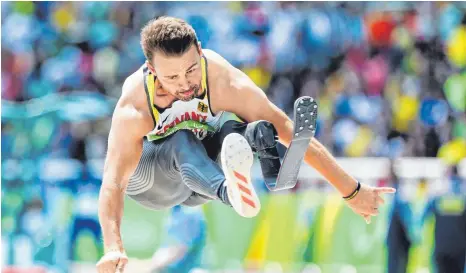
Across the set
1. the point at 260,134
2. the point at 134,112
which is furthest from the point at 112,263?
the point at 260,134

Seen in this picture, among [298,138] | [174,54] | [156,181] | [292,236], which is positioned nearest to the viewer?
[298,138]

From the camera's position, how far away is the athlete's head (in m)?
5.28

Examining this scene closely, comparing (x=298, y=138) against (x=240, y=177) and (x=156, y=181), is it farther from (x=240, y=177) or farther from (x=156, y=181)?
(x=156, y=181)

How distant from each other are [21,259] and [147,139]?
14.9 ft

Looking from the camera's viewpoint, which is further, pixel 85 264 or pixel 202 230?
pixel 85 264

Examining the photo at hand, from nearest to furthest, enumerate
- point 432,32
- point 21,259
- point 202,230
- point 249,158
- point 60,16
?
point 249,158 < point 202,230 < point 21,259 < point 432,32 < point 60,16

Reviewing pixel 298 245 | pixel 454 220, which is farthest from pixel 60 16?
pixel 454 220

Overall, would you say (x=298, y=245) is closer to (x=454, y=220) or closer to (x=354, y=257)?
(x=354, y=257)

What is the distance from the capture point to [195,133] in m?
5.74

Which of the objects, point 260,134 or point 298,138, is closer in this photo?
point 298,138

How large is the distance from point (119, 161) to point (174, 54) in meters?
0.68

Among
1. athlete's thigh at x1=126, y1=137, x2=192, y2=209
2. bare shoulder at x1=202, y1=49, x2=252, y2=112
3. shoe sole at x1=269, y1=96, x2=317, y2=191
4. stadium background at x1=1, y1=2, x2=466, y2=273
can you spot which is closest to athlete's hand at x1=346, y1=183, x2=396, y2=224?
shoe sole at x1=269, y1=96, x2=317, y2=191

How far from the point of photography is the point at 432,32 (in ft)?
35.1

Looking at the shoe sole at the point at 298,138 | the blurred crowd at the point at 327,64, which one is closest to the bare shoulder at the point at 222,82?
the shoe sole at the point at 298,138
